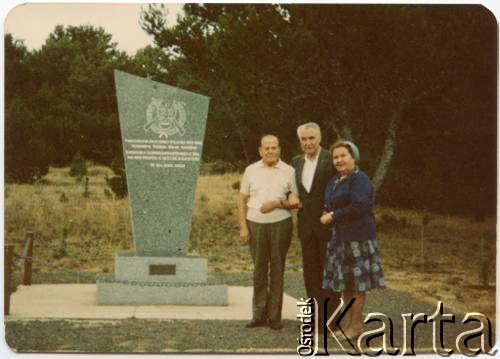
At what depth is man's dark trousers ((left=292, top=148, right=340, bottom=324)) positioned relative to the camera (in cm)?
511

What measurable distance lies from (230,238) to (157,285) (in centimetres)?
42

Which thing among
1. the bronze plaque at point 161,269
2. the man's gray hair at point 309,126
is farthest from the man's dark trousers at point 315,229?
the bronze plaque at point 161,269

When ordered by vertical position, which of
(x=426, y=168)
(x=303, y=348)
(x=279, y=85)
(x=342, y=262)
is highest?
(x=279, y=85)

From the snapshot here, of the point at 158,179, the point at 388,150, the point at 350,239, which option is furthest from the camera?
the point at 158,179

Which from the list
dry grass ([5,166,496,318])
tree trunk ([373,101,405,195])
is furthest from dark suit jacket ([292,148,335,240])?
tree trunk ([373,101,405,195])

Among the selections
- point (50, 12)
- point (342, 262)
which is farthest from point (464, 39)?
point (50, 12)

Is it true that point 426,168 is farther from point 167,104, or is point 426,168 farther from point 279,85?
point 167,104

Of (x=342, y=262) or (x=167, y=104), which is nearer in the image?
(x=342, y=262)

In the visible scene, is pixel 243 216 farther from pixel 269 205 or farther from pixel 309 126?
pixel 309 126

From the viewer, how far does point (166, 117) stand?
537cm

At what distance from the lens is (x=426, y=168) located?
17.3 feet

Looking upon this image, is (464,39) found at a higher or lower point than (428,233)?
higher

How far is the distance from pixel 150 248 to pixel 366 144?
1227mm

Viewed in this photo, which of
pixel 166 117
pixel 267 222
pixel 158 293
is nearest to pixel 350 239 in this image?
pixel 267 222
